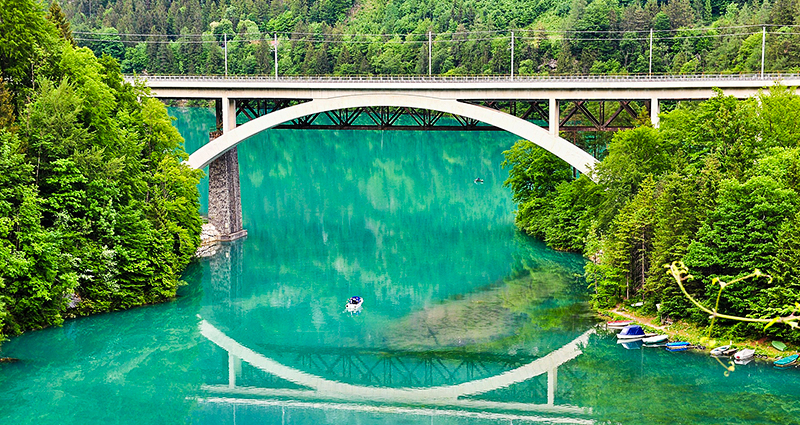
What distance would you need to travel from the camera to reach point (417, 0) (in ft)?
504

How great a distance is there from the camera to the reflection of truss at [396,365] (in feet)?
89.5

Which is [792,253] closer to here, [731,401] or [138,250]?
[731,401]

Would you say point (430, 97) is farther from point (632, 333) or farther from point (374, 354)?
point (632, 333)

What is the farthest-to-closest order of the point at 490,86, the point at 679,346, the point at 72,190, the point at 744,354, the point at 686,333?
the point at 490,86 < the point at 72,190 < the point at 686,333 < the point at 679,346 < the point at 744,354

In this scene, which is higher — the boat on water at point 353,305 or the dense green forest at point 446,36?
the dense green forest at point 446,36

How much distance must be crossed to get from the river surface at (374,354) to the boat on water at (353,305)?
34 centimetres

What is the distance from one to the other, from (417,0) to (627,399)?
135681mm

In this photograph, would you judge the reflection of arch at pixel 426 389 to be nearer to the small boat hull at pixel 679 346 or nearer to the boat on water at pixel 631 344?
the boat on water at pixel 631 344

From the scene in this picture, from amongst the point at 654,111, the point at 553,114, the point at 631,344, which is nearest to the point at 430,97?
the point at 553,114

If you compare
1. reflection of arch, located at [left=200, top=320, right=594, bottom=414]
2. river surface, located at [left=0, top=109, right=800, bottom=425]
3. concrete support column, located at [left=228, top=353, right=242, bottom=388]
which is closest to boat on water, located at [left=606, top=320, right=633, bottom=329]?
river surface, located at [left=0, top=109, right=800, bottom=425]

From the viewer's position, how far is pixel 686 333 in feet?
97.2

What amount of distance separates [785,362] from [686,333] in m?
3.73

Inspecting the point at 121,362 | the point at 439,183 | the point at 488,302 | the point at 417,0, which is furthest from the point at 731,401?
the point at 417,0

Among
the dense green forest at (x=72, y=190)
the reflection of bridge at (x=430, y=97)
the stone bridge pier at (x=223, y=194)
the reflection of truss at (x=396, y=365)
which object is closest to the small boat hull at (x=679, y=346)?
the reflection of truss at (x=396, y=365)
